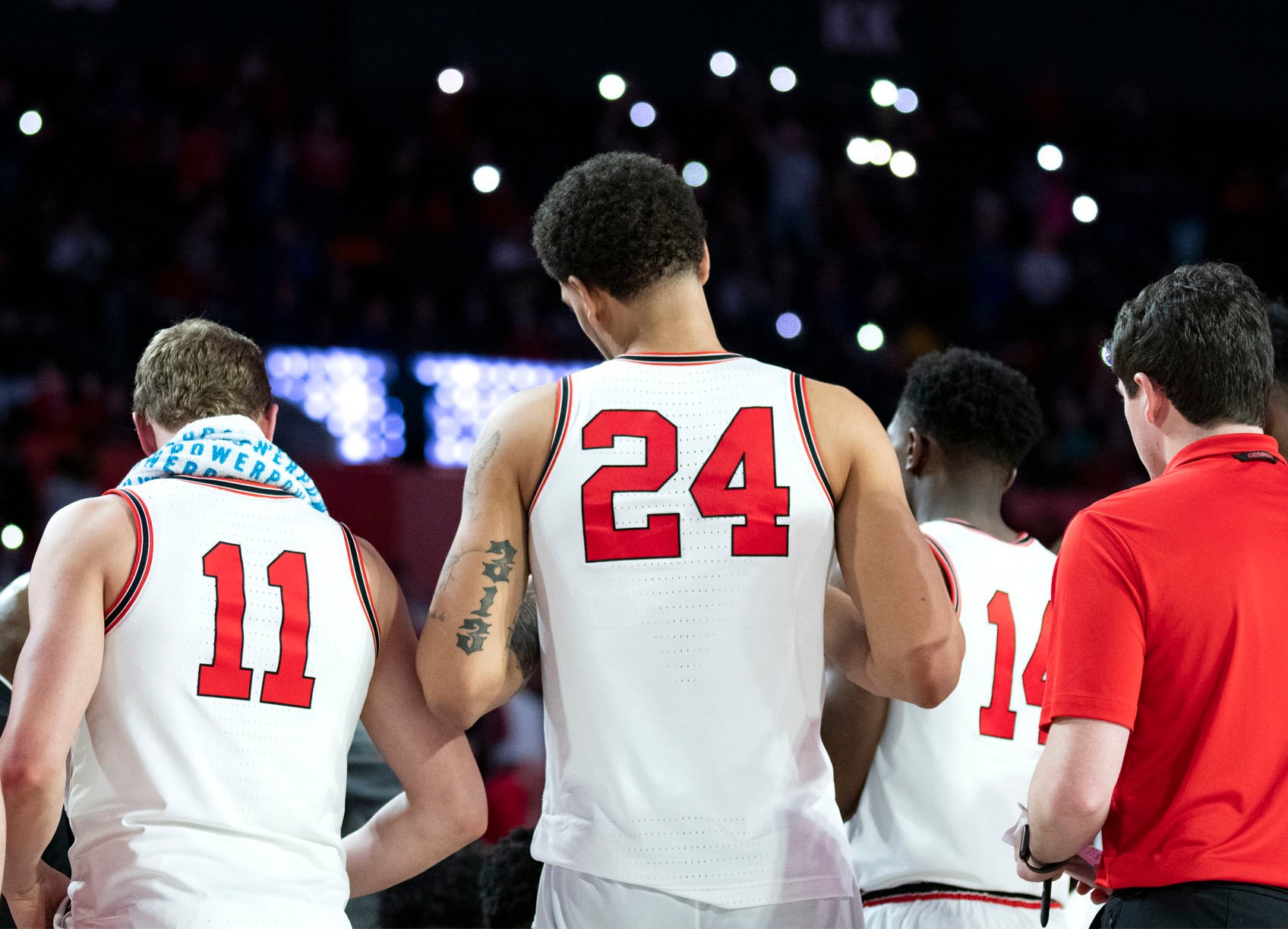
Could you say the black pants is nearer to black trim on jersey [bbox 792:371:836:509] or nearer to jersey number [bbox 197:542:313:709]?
black trim on jersey [bbox 792:371:836:509]

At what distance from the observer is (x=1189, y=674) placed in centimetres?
214

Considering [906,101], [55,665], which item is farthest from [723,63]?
[906,101]

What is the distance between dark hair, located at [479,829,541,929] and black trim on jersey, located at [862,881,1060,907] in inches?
30.1

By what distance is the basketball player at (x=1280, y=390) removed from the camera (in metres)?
2.95

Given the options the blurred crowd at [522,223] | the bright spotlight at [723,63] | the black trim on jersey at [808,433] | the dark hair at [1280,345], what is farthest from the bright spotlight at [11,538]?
the dark hair at [1280,345]

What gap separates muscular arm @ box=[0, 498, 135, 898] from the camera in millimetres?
2213

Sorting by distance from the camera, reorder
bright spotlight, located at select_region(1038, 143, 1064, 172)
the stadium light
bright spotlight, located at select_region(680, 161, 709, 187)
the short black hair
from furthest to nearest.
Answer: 1. the stadium light
2. bright spotlight, located at select_region(680, 161, 709, 187)
3. bright spotlight, located at select_region(1038, 143, 1064, 172)
4. the short black hair

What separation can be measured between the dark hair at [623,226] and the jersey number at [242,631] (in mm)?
731

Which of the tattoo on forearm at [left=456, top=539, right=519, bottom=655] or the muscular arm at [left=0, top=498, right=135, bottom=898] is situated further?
the tattoo on forearm at [left=456, top=539, right=519, bottom=655]

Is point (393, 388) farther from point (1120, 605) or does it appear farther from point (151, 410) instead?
point (1120, 605)

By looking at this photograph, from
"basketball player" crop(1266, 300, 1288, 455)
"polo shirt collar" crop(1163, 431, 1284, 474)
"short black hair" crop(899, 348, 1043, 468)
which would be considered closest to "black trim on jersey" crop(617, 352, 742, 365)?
"polo shirt collar" crop(1163, 431, 1284, 474)

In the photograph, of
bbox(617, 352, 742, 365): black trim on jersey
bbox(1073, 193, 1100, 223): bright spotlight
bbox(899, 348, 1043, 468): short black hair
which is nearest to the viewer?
bbox(617, 352, 742, 365): black trim on jersey

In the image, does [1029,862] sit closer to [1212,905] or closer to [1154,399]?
[1212,905]

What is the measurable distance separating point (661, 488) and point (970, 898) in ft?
4.31
